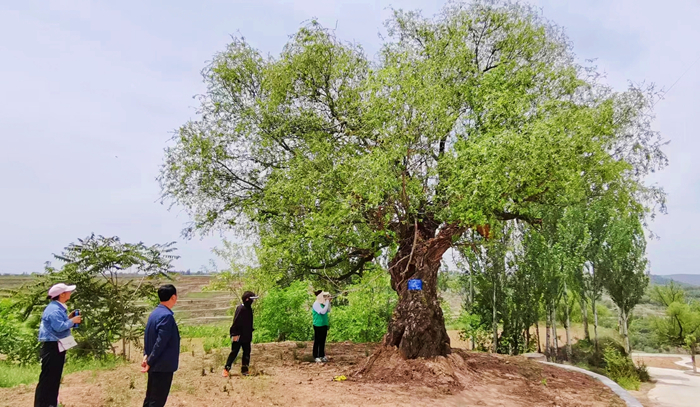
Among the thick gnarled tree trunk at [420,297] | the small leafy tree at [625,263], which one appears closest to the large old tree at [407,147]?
the thick gnarled tree trunk at [420,297]

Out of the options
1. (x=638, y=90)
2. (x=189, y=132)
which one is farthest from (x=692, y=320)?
(x=189, y=132)

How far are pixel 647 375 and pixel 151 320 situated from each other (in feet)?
66.2

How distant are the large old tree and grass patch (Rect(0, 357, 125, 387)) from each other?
4346 millimetres

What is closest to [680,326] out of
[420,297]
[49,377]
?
[420,297]

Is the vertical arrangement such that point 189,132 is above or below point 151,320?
above

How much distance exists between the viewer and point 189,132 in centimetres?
1207

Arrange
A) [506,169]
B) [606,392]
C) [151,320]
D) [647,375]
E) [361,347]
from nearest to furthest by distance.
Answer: [151,320] < [506,169] < [606,392] < [361,347] < [647,375]

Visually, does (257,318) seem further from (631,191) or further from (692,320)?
(692,320)

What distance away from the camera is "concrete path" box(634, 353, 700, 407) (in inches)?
519

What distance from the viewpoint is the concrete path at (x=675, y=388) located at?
13.2 meters

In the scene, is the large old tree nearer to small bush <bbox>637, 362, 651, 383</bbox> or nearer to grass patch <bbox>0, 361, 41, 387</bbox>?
grass patch <bbox>0, 361, 41, 387</bbox>

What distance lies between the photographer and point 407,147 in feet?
31.0

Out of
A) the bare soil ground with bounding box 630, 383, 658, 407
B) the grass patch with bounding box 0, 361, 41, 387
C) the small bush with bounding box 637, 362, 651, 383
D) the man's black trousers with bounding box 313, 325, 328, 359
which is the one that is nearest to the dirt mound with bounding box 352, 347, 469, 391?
the man's black trousers with bounding box 313, 325, 328, 359

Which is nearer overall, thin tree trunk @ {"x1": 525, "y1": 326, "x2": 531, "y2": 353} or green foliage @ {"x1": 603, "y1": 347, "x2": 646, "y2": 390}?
green foliage @ {"x1": 603, "y1": 347, "x2": 646, "y2": 390}
